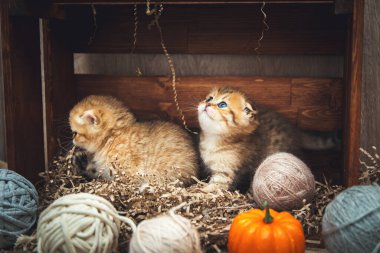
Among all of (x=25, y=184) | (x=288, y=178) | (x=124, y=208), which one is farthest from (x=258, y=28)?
(x=25, y=184)

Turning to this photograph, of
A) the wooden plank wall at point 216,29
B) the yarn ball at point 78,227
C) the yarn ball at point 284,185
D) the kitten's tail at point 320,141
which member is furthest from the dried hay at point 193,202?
the wooden plank wall at point 216,29

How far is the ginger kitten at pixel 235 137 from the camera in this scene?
10.2ft

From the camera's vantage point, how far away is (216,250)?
259 cm

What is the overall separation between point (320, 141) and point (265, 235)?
4.19 ft

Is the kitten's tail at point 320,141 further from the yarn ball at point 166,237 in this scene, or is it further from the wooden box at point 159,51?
the yarn ball at point 166,237

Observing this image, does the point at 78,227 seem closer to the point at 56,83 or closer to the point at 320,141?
the point at 56,83

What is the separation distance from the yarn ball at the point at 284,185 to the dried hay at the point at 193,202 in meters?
0.07

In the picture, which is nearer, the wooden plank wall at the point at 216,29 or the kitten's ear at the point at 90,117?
the kitten's ear at the point at 90,117

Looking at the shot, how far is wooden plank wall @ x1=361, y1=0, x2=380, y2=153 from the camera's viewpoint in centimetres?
299

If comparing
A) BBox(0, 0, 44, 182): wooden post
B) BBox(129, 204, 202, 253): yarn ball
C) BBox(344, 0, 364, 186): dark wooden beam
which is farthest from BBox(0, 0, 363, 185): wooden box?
BBox(129, 204, 202, 253): yarn ball

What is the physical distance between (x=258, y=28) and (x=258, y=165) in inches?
38.3

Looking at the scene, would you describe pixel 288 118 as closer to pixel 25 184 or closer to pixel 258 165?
pixel 258 165

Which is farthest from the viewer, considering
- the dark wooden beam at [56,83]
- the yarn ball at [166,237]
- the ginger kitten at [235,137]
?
the dark wooden beam at [56,83]

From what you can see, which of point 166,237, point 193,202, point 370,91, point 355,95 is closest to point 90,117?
point 193,202
